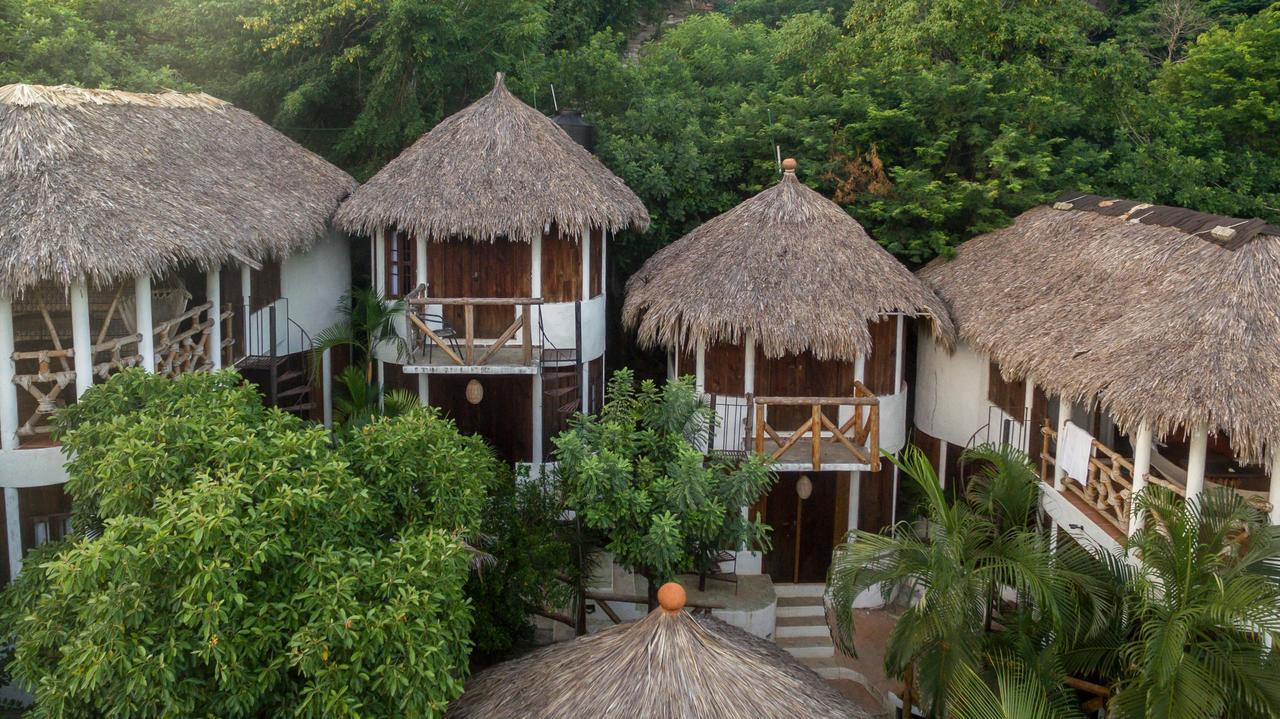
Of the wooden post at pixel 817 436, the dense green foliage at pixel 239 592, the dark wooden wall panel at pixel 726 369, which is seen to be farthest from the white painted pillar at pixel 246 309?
the wooden post at pixel 817 436

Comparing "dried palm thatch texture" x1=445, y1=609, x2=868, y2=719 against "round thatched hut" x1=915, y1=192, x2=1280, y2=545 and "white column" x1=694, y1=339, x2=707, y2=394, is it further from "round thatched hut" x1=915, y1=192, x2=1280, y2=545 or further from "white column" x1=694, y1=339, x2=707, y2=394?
"white column" x1=694, y1=339, x2=707, y2=394

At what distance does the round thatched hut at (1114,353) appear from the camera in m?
11.7

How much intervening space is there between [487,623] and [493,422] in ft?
18.0

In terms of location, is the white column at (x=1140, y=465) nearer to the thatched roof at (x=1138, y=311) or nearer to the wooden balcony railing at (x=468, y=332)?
the thatched roof at (x=1138, y=311)

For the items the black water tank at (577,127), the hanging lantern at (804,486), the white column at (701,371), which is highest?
the black water tank at (577,127)

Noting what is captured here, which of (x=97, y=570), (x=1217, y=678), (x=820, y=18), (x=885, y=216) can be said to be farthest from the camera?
(x=820, y=18)

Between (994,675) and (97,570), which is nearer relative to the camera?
(97,570)

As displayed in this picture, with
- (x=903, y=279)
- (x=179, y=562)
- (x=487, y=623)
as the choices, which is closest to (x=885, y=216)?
(x=903, y=279)

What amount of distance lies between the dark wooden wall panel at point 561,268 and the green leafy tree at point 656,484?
14.0 ft

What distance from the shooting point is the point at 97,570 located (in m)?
8.12

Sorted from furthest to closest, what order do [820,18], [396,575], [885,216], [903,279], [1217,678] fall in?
[820,18] → [885,216] → [903,279] → [1217,678] → [396,575]

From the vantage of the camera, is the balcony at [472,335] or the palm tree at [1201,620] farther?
the balcony at [472,335]

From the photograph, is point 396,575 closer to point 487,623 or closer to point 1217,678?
point 487,623

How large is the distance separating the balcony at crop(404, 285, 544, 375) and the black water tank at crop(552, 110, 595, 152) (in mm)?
4808
